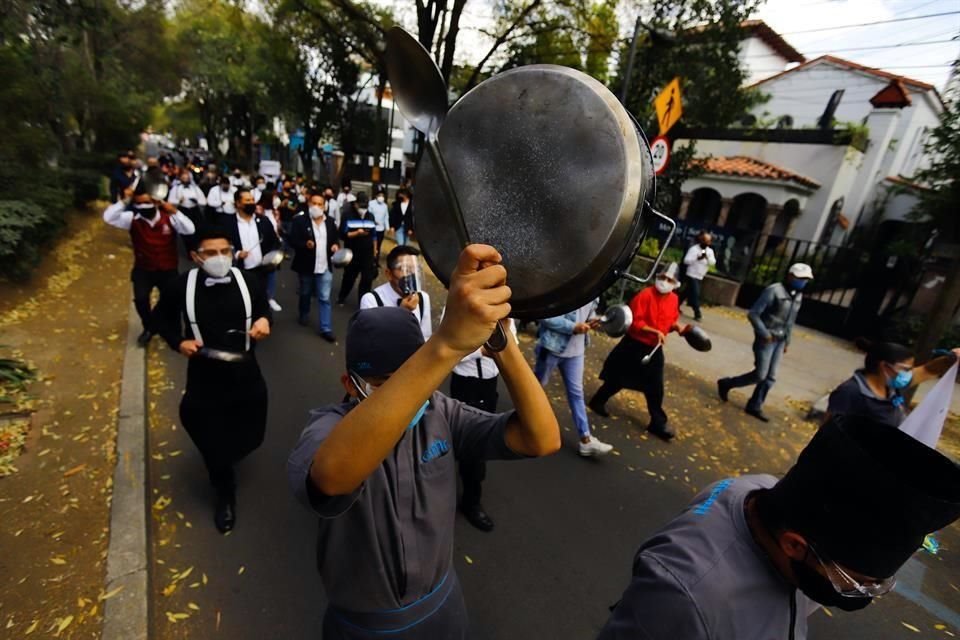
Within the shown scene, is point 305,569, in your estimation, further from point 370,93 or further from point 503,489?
point 370,93

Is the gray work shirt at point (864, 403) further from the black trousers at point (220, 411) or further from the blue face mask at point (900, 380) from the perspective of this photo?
the black trousers at point (220, 411)

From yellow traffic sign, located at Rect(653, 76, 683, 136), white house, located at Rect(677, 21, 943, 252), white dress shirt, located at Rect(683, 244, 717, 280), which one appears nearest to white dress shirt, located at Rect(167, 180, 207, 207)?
yellow traffic sign, located at Rect(653, 76, 683, 136)

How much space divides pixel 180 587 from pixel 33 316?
5921mm

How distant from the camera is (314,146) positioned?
90.1 ft

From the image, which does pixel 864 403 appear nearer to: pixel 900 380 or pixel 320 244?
pixel 900 380

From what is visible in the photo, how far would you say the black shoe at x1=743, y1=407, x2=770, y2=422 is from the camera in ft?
21.6

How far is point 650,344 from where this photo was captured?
208 inches

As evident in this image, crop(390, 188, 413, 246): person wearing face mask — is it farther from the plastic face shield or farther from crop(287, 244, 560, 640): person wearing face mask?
crop(287, 244, 560, 640): person wearing face mask

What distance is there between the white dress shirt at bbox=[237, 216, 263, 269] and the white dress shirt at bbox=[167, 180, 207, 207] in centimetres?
395

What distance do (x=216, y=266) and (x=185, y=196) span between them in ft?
27.5

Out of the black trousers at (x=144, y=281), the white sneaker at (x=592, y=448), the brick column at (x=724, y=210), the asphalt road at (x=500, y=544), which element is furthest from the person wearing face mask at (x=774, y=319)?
the brick column at (x=724, y=210)

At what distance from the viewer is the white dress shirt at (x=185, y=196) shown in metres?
9.74

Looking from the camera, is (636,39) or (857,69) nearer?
(636,39)

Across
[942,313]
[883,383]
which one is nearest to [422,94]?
[883,383]
